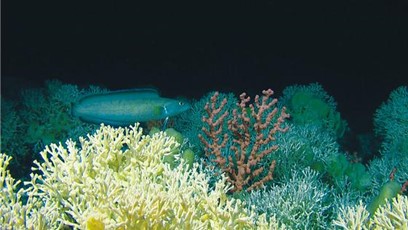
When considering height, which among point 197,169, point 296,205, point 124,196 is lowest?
point 296,205

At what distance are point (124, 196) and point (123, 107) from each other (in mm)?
1969

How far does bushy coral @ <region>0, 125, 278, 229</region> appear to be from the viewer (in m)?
2.17

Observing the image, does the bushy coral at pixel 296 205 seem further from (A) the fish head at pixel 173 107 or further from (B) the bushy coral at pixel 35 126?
(B) the bushy coral at pixel 35 126

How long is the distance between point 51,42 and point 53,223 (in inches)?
268

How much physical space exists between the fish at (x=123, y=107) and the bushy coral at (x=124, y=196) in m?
1.07

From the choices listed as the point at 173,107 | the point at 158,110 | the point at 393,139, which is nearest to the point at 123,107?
the point at 158,110

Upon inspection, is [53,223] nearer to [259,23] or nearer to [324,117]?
[324,117]

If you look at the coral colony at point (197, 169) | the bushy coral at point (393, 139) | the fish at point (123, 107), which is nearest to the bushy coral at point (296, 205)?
the coral colony at point (197, 169)

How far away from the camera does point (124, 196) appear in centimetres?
214

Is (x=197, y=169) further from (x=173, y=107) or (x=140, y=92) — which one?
(x=140, y=92)

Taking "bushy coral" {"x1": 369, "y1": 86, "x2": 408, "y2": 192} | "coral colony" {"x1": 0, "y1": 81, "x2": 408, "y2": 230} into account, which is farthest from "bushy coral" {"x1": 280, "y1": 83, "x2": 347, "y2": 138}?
"bushy coral" {"x1": 369, "y1": 86, "x2": 408, "y2": 192}

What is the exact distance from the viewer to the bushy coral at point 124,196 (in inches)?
85.4

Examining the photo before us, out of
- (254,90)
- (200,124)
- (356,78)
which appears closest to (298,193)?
(200,124)

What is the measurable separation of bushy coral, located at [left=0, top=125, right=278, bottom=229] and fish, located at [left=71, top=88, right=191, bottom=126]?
3.50 ft
